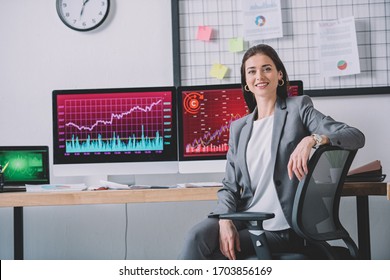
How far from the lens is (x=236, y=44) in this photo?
9.52 feet

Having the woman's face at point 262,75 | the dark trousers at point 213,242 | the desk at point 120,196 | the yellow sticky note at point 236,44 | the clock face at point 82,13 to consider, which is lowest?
the dark trousers at point 213,242

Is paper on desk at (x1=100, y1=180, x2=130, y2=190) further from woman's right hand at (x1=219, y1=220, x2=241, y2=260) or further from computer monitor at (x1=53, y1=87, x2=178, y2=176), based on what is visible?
woman's right hand at (x1=219, y1=220, x2=241, y2=260)

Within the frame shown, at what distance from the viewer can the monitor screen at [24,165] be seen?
253cm

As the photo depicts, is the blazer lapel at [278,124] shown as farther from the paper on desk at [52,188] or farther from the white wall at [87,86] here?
the white wall at [87,86]

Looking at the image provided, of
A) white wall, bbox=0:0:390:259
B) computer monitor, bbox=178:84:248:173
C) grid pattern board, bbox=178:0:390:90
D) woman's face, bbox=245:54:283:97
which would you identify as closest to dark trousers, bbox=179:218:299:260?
woman's face, bbox=245:54:283:97

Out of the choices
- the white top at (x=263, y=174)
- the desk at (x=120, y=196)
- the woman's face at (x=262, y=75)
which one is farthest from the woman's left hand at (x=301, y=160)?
the desk at (x=120, y=196)

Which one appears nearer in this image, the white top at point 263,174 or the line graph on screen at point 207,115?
the white top at point 263,174

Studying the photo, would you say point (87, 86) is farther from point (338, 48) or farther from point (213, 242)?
point (213, 242)

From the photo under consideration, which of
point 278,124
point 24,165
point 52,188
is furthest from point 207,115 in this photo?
point 24,165

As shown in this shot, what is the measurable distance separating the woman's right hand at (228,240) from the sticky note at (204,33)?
135cm

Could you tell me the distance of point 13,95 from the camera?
2.98m

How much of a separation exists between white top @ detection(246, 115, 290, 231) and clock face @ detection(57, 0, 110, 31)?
1.28 metres
